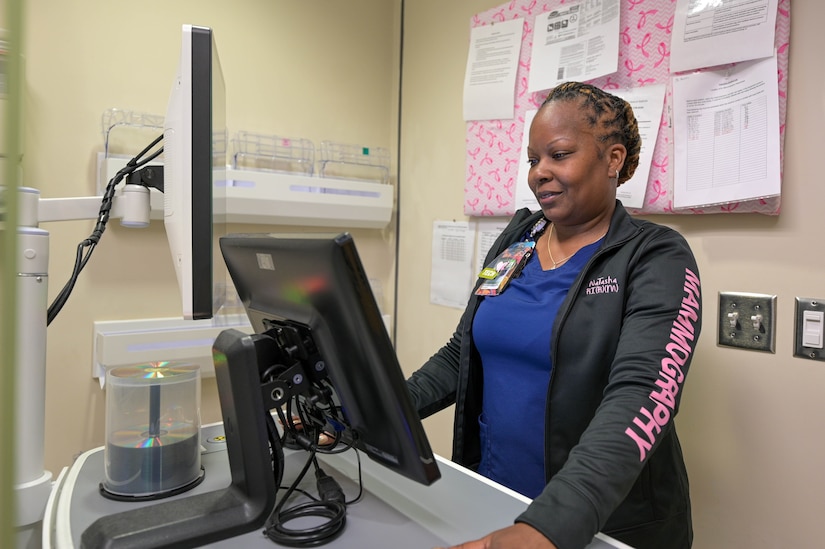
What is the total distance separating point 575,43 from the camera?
1.82m

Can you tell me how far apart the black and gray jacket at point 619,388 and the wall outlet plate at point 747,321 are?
40cm

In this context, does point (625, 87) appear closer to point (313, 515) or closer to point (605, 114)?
point (605, 114)

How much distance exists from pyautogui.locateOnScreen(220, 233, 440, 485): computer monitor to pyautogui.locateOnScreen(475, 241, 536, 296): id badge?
604 millimetres

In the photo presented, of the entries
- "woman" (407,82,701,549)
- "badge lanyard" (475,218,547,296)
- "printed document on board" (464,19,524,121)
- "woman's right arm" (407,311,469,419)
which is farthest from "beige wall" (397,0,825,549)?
"printed document on board" (464,19,524,121)

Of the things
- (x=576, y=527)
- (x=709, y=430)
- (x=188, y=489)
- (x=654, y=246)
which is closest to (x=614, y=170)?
(x=654, y=246)

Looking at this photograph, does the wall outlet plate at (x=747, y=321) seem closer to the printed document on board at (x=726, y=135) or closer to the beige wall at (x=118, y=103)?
the printed document on board at (x=726, y=135)

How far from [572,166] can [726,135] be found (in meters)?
→ 0.46

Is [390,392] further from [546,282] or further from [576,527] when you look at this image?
[546,282]

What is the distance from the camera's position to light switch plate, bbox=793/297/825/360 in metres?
1.29

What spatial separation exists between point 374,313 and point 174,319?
1615mm

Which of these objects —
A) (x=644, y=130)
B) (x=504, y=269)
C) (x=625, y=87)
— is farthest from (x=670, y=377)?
(x=625, y=87)

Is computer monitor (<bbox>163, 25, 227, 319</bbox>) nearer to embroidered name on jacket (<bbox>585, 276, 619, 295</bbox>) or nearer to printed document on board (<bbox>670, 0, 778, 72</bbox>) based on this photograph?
embroidered name on jacket (<bbox>585, 276, 619, 295</bbox>)

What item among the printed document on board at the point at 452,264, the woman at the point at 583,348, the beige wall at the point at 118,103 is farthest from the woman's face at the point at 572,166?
the beige wall at the point at 118,103

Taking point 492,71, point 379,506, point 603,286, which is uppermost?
point 492,71
